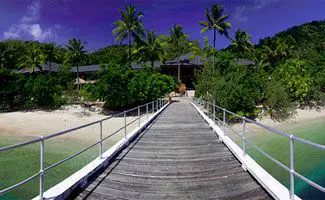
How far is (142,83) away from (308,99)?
18.8 meters

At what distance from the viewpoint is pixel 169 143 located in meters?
8.67

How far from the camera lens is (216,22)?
39.9 meters

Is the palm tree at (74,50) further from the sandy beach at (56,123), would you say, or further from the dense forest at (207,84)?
the sandy beach at (56,123)

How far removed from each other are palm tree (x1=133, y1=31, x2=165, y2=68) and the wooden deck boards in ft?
111

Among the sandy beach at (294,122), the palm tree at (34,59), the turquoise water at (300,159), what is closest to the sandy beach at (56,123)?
the sandy beach at (294,122)

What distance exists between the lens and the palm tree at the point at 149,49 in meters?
40.9

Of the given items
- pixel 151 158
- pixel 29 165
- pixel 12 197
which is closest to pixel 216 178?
pixel 151 158

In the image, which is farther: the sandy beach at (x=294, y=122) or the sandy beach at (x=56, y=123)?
the sandy beach at (x=294, y=122)

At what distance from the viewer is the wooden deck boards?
175 inches

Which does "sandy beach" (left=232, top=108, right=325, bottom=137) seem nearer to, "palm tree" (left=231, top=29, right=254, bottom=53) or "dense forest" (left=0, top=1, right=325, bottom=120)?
"dense forest" (left=0, top=1, right=325, bottom=120)

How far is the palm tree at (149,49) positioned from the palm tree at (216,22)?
7118mm

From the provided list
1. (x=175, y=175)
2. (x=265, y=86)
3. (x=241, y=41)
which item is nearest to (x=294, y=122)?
(x=265, y=86)

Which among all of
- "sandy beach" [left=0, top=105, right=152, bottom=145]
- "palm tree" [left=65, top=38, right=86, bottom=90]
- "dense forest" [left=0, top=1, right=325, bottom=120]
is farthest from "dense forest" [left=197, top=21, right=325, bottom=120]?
"palm tree" [left=65, top=38, right=86, bottom=90]

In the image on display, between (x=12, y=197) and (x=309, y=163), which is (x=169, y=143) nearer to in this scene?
(x=12, y=197)
